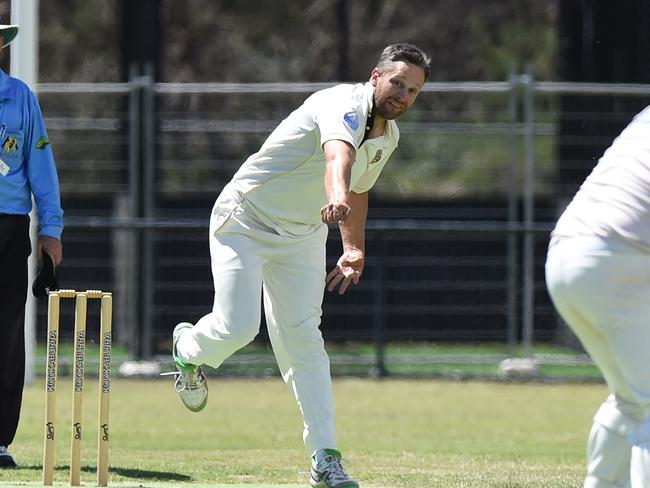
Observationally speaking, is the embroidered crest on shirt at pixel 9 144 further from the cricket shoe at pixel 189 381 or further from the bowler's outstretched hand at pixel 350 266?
the bowler's outstretched hand at pixel 350 266

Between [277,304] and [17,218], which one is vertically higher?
[17,218]

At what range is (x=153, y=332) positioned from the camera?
16.0 metres

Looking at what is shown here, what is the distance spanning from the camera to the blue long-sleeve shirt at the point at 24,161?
8102 millimetres

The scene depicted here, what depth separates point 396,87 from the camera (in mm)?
6887

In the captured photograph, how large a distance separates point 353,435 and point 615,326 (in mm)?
5561

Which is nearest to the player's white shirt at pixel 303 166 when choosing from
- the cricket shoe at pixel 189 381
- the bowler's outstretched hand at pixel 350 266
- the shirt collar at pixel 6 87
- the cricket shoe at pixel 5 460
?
the bowler's outstretched hand at pixel 350 266

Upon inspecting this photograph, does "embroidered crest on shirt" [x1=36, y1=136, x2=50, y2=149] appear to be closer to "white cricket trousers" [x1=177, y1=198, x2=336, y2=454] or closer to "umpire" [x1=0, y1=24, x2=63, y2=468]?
"umpire" [x1=0, y1=24, x2=63, y2=468]

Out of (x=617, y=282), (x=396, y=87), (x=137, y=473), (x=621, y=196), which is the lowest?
(x=137, y=473)

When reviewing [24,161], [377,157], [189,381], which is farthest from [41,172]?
[377,157]

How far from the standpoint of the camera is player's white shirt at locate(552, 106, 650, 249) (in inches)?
209

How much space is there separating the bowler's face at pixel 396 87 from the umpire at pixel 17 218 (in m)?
2.21

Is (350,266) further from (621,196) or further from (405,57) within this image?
(621,196)

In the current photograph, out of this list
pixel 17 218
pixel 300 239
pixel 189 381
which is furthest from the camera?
pixel 17 218

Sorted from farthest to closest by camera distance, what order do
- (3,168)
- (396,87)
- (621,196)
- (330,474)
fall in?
(3,168) → (330,474) → (396,87) → (621,196)
